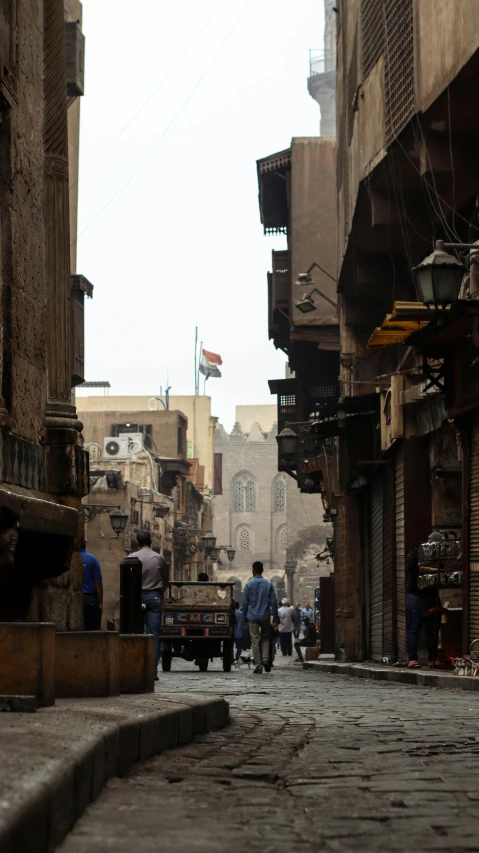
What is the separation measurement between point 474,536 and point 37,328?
9.02 meters

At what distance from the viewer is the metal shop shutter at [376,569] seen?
23.8m

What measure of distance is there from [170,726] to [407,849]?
2.95 meters

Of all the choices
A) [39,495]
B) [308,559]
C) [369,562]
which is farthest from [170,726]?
[308,559]

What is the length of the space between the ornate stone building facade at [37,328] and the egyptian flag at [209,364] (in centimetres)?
7715

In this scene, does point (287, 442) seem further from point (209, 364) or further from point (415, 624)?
point (209, 364)

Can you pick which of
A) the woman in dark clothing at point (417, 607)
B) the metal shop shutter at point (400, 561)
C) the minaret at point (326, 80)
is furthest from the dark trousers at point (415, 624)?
the minaret at point (326, 80)

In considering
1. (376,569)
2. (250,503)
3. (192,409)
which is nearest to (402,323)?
(376,569)

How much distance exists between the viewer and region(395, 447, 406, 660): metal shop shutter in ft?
66.7

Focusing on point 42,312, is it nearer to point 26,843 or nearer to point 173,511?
Result: point 26,843

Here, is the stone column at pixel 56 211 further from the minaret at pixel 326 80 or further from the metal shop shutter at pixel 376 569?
the minaret at pixel 326 80

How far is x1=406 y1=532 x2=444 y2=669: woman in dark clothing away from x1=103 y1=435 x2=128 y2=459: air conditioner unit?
4058 cm

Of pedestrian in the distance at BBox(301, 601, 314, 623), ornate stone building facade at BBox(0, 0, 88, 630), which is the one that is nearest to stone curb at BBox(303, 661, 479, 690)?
ornate stone building facade at BBox(0, 0, 88, 630)

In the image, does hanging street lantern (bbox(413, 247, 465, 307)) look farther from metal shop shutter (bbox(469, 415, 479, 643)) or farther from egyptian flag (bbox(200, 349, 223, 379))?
egyptian flag (bbox(200, 349, 223, 379))

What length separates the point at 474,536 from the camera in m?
15.8
